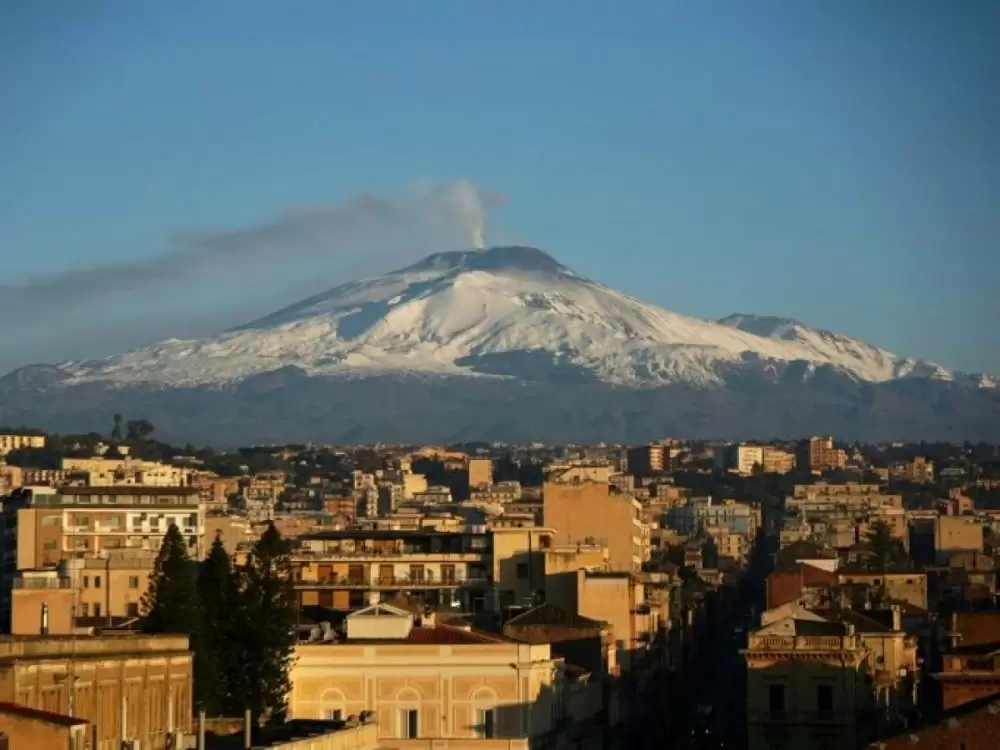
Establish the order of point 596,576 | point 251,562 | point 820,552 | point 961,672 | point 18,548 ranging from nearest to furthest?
point 961,672 → point 251,562 → point 596,576 → point 18,548 → point 820,552

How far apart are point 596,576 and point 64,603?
28.5 metres

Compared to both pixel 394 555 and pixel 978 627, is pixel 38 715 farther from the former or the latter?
pixel 394 555

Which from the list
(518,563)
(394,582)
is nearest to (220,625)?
(518,563)

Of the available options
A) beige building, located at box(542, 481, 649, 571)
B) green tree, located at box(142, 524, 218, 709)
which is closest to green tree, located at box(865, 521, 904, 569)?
beige building, located at box(542, 481, 649, 571)

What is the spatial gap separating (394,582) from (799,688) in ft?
83.2

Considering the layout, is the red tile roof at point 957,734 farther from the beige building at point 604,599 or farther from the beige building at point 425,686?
the beige building at point 604,599

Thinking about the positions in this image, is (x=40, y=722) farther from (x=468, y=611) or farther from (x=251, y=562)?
(x=468, y=611)

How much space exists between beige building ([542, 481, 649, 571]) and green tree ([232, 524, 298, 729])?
41009mm

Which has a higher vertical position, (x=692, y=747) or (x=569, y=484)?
(x=569, y=484)

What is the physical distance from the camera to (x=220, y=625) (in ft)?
237

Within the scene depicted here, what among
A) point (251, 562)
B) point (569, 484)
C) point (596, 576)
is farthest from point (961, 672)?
point (569, 484)

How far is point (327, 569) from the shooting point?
105188 mm

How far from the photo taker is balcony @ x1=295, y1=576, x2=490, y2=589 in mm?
103250

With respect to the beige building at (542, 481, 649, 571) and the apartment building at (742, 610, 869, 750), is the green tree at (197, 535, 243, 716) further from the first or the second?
the beige building at (542, 481, 649, 571)
